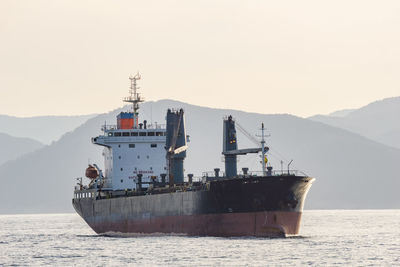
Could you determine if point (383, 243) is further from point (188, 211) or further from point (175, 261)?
point (175, 261)

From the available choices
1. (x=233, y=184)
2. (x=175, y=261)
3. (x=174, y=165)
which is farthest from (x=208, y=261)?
(x=174, y=165)

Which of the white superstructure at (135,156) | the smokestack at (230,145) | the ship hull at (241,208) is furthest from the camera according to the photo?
the white superstructure at (135,156)

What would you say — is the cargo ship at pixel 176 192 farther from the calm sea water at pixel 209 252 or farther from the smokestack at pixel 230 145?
the calm sea water at pixel 209 252

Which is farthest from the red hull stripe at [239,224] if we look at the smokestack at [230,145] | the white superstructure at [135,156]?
the white superstructure at [135,156]

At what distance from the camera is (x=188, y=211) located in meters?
75.9

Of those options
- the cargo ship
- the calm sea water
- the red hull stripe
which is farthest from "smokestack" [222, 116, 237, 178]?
the calm sea water

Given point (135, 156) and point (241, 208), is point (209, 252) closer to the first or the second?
point (241, 208)

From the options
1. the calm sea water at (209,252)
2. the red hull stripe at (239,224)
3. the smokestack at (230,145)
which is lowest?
the calm sea water at (209,252)

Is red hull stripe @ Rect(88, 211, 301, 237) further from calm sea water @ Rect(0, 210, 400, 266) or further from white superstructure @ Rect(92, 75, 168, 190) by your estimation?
white superstructure @ Rect(92, 75, 168, 190)

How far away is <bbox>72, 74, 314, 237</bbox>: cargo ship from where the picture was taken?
235 feet

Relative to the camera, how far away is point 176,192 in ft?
258

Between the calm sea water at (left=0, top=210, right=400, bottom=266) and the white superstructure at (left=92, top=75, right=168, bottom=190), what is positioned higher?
the white superstructure at (left=92, top=75, right=168, bottom=190)

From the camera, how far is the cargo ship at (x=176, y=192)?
235 feet

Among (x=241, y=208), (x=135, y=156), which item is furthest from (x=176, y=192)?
(x=135, y=156)
